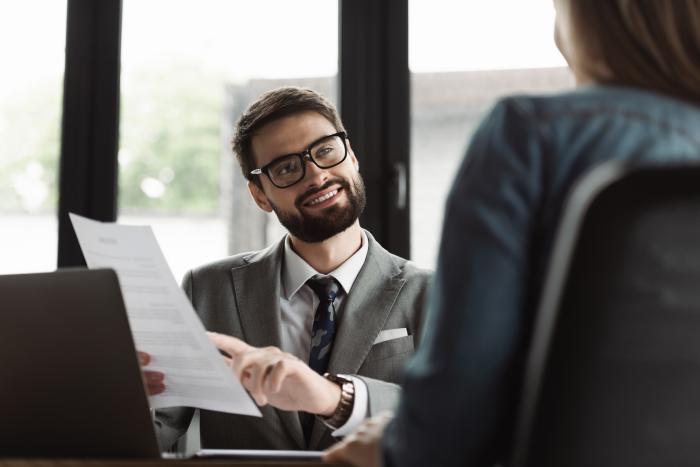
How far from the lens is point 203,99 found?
272 cm

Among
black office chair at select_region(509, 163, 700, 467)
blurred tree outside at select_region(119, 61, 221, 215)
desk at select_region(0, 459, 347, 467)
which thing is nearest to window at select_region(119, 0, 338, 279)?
blurred tree outside at select_region(119, 61, 221, 215)

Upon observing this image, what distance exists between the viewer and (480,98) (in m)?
2.66

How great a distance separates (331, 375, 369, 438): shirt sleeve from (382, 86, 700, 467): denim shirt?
25.0 inches

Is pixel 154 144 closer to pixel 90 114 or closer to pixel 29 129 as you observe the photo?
pixel 90 114

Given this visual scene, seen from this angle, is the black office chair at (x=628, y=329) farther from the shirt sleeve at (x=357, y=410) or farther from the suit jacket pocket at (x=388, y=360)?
the suit jacket pocket at (x=388, y=360)

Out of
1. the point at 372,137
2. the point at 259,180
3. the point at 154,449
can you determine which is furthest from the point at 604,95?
the point at 372,137

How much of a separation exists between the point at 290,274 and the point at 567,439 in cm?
142

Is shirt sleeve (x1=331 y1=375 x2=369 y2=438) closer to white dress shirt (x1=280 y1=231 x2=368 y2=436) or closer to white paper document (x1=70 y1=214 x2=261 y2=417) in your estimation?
white paper document (x1=70 y1=214 x2=261 y2=417)

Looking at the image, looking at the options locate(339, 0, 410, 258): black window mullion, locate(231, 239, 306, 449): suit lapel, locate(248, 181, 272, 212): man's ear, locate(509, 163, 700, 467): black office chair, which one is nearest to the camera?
locate(509, 163, 700, 467): black office chair

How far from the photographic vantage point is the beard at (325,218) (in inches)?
77.0

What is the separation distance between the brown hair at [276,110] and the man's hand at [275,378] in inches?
39.1

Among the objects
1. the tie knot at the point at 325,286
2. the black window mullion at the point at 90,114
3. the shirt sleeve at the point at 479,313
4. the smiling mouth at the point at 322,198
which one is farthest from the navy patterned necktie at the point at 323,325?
the black window mullion at the point at 90,114

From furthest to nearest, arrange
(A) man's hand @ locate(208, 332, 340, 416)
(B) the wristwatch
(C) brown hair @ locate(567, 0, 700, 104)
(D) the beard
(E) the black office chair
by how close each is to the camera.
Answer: (D) the beard < (B) the wristwatch < (A) man's hand @ locate(208, 332, 340, 416) < (C) brown hair @ locate(567, 0, 700, 104) < (E) the black office chair

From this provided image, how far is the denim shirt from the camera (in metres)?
0.65
